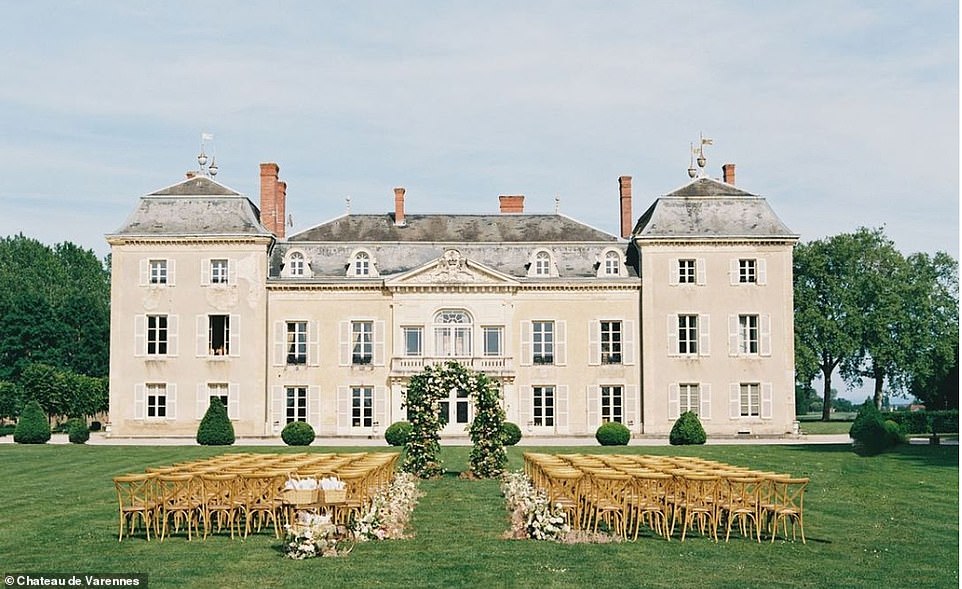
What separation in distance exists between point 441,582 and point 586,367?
31.6 metres

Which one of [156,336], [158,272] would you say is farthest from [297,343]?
[158,272]

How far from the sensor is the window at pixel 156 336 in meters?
42.8

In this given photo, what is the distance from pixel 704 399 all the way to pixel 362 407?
41.0 ft

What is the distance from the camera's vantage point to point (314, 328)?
4297 centimetres

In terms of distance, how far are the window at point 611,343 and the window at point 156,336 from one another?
16.1m

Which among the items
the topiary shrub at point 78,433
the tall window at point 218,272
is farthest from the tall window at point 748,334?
the topiary shrub at point 78,433

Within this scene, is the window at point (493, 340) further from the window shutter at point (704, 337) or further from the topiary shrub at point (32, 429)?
the topiary shrub at point (32, 429)

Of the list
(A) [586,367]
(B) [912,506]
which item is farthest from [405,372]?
(B) [912,506]

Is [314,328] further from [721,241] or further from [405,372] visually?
[721,241]

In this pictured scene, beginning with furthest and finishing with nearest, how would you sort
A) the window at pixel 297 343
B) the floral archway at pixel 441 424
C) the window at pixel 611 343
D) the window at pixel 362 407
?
the window at pixel 611 343
the window at pixel 297 343
the window at pixel 362 407
the floral archway at pixel 441 424

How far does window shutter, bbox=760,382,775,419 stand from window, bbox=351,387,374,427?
14240 millimetres

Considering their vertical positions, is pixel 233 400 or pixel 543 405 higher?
pixel 233 400

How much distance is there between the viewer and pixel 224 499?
49.8ft

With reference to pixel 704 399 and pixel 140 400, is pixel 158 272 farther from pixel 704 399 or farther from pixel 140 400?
pixel 704 399
